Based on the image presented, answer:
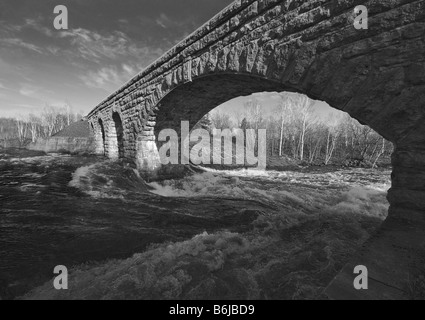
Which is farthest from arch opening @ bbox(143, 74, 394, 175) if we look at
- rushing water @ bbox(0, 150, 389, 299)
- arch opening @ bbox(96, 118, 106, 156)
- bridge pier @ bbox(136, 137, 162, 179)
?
arch opening @ bbox(96, 118, 106, 156)

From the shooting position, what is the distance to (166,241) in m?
3.43

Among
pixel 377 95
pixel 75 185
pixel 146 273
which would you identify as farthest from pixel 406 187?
pixel 75 185

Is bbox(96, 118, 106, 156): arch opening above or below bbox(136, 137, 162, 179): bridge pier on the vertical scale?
above

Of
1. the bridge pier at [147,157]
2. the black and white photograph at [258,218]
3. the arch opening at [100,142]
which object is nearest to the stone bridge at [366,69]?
the black and white photograph at [258,218]

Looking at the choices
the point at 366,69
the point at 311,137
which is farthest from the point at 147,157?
the point at 311,137

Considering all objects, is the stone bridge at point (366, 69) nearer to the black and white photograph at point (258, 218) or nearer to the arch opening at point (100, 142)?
the black and white photograph at point (258, 218)

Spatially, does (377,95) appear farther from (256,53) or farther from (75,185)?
(75,185)

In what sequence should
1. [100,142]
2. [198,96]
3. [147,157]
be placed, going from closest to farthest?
[198,96] → [147,157] → [100,142]

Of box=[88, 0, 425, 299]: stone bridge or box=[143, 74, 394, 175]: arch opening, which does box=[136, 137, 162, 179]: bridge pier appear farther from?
box=[88, 0, 425, 299]: stone bridge

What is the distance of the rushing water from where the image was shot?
2.30 meters

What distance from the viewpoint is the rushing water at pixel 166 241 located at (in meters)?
2.30

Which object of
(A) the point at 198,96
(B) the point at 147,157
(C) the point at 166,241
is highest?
(A) the point at 198,96

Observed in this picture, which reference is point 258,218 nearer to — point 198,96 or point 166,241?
point 166,241

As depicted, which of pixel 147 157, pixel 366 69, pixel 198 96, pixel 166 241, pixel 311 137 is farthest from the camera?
pixel 311 137
